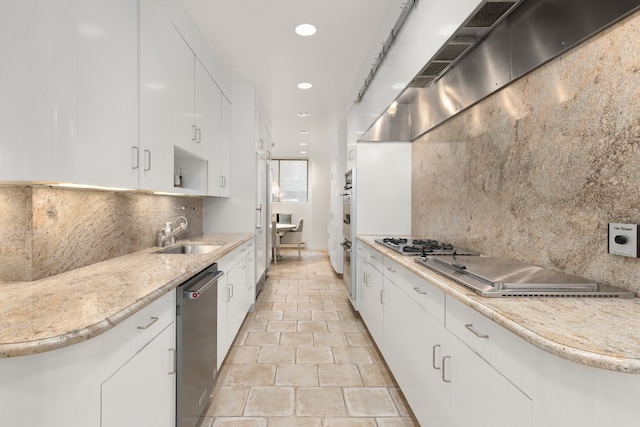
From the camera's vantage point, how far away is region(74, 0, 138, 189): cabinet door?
1.28 meters

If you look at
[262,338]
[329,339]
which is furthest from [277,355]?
[329,339]

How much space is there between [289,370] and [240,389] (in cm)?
40

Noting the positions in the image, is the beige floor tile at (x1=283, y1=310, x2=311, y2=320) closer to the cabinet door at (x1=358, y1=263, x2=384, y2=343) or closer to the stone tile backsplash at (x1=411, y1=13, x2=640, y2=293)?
the cabinet door at (x1=358, y1=263, x2=384, y2=343)

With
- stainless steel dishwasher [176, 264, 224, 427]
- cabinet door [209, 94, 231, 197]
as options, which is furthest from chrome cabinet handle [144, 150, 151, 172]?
cabinet door [209, 94, 231, 197]

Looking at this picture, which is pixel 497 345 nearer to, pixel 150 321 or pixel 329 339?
pixel 150 321

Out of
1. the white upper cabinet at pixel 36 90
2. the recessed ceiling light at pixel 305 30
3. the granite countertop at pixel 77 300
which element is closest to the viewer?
the granite countertop at pixel 77 300

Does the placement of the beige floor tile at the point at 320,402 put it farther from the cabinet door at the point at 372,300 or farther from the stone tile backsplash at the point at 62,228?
the stone tile backsplash at the point at 62,228

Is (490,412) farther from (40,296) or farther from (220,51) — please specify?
(220,51)

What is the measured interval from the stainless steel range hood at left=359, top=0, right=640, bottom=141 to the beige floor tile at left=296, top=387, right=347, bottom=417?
2015mm

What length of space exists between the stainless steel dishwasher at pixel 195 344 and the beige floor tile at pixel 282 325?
1297 millimetres

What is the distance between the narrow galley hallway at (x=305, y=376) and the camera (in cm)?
192

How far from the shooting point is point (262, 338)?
3.05 meters

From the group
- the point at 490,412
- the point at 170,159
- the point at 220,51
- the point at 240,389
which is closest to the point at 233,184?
the point at 220,51

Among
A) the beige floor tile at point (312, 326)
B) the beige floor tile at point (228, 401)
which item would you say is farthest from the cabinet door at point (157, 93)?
the beige floor tile at point (312, 326)
